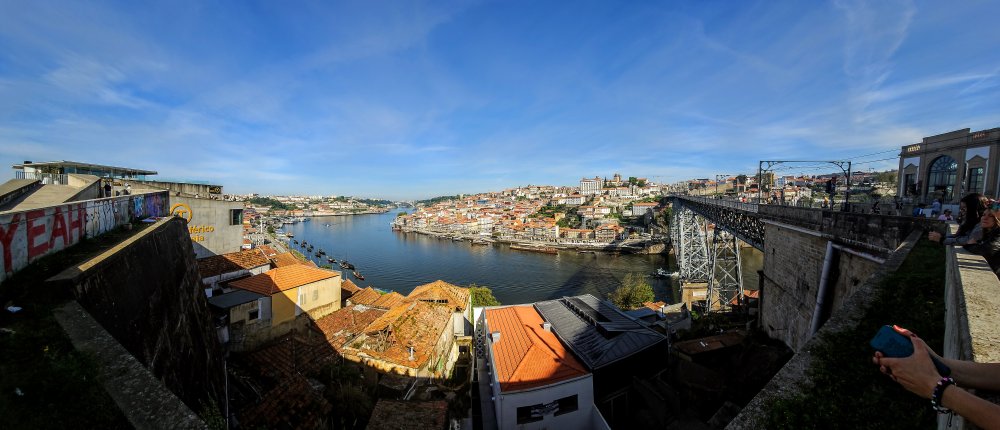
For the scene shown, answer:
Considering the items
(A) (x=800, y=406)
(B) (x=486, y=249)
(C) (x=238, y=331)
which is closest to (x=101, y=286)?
(A) (x=800, y=406)

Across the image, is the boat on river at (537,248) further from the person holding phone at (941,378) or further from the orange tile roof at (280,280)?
the person holding phone at (941,378)

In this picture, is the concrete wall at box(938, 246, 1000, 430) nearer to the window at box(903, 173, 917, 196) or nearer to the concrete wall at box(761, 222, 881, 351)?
the concrete wall at box(761, 222, 881, 351)

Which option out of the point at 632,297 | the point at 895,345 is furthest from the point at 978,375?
the point at 632,297

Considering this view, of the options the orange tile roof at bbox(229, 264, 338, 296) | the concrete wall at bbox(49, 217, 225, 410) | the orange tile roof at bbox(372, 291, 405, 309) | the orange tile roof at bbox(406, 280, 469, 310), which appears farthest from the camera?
the orange tile roof at bbox(406, 280, 469, 310)

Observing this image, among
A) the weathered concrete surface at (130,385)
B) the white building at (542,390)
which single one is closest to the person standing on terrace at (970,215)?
the white building at (542,390)

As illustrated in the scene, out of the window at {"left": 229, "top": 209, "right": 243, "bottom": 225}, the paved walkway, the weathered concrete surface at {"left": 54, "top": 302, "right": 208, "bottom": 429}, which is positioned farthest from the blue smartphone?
the window at {"left": 229, "top": 209, "right": 243, "bottom": 225}

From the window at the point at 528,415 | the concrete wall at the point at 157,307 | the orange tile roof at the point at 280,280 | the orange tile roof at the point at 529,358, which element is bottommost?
the window at the point at 528,415
